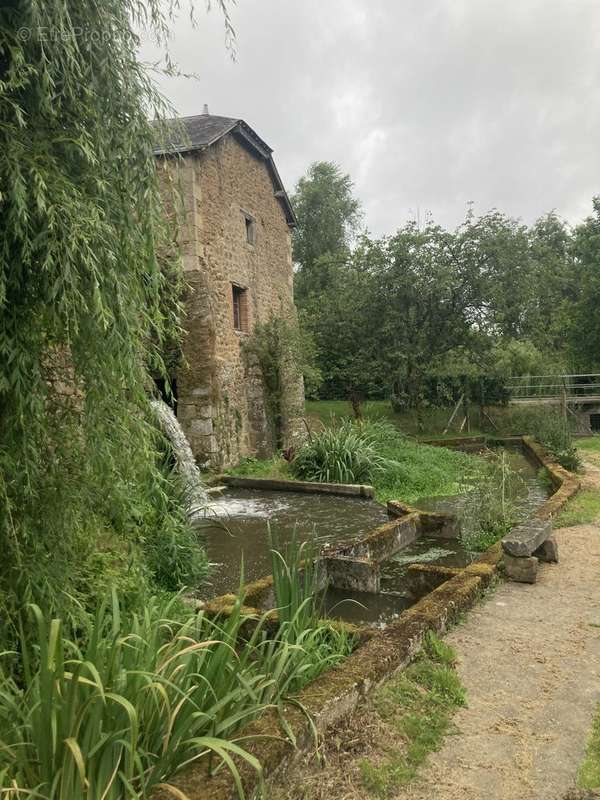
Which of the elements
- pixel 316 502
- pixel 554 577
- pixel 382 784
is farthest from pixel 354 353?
pixel 382 784

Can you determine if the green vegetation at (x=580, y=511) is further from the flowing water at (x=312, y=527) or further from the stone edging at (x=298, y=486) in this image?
the stone edging at (x=298, y=486)

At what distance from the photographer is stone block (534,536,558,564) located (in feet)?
18.3

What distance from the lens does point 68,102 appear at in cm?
284

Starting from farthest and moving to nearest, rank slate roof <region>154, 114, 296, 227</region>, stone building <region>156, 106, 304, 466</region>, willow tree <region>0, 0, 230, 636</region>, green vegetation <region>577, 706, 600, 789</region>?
slate roof <region>154, 114, 296, 227</region> < stone building <region>156, 106, 304, 466</region> < willow tree <region>0, 0, 230, 636</region> < green vegetation <region>577, 706, 600, 789</region>

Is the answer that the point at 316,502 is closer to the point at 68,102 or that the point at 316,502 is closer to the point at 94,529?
the point at 94,529

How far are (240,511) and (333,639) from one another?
551cm

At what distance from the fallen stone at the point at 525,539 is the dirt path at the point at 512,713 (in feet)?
1.24

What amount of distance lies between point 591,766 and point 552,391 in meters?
18.0

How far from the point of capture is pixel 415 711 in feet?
9.66

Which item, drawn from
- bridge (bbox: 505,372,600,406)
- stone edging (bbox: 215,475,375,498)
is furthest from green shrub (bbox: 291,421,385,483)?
bridge (bbox: 505,372,600,406)

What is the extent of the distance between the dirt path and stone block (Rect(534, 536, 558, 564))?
804 millimetres

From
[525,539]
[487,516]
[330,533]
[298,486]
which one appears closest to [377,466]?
[298,486]

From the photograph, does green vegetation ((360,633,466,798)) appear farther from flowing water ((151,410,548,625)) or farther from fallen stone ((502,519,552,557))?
fallen stone ((502,519,552,557))

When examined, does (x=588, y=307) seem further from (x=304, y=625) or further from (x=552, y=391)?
(x=304, y=625)
